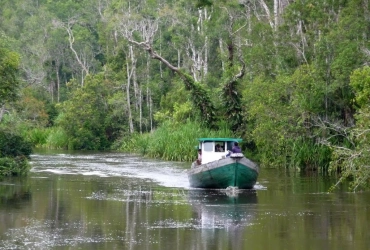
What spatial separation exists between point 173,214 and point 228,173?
649 cm

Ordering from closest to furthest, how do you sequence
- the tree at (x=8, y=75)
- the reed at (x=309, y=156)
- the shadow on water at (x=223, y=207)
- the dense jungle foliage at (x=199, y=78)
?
the shadow on water at (x=223, y=207)
the tree at (x=8, y=75)
the dense jungle foliage at (x=199, y=78)
the reed at (x=309, y=156)

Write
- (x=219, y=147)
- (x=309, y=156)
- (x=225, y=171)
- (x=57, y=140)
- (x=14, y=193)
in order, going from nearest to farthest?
(x=14, y=193)
(x=225, y=171)
(x=219, y=147)
(x=309, y=156)
(x=57, y=140)

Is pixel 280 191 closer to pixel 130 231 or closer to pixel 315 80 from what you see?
pixel 315 80

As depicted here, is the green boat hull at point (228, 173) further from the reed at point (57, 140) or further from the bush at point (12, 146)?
the reed at point (57, 140)

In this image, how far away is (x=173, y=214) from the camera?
21.3 m

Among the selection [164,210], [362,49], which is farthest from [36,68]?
[164,210]

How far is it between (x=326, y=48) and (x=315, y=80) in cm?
142

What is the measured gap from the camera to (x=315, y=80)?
33.0m

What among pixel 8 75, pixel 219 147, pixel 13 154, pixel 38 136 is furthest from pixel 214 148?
pixel 38 136

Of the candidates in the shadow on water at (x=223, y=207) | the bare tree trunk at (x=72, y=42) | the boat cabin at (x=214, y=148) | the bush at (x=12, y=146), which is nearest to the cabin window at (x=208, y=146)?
the boat cabin at (x=214, y=148)

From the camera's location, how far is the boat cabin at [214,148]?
1149 inches

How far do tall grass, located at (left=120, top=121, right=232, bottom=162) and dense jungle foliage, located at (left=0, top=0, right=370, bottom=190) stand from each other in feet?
0.27

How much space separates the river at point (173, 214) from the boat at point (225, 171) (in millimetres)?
403

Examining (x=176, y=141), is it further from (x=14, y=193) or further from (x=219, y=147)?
(x=14, y=193)
